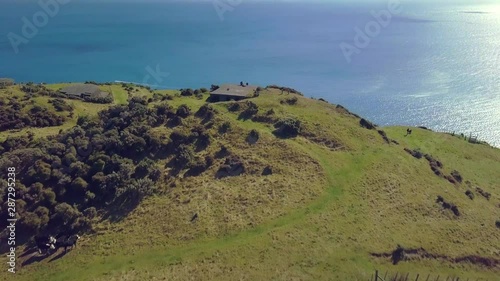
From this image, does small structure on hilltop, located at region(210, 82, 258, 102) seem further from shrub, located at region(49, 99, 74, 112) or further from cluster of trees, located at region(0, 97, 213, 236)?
A: shrub, located at region(49, 99, 74, 112)

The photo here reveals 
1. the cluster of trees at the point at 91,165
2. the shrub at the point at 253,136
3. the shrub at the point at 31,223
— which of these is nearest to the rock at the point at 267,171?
the shrub at the point at 253,136

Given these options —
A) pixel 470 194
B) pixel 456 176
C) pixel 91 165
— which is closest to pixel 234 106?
pixel 91 165

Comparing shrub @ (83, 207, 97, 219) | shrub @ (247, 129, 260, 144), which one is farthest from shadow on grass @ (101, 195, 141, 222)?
shrub @ (247, 129, 260, 144)

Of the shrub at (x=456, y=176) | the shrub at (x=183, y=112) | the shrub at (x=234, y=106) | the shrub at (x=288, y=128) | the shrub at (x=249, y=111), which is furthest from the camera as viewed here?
the shrub at (x=234, y=106)

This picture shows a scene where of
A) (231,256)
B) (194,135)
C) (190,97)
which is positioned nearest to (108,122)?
(194,135)

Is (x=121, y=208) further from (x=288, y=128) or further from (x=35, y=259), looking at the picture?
(x=288, y=128)

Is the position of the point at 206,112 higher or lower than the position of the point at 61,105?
lower

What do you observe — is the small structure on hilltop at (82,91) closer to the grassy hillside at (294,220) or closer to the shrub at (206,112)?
the grassy hillside at (294,220)
